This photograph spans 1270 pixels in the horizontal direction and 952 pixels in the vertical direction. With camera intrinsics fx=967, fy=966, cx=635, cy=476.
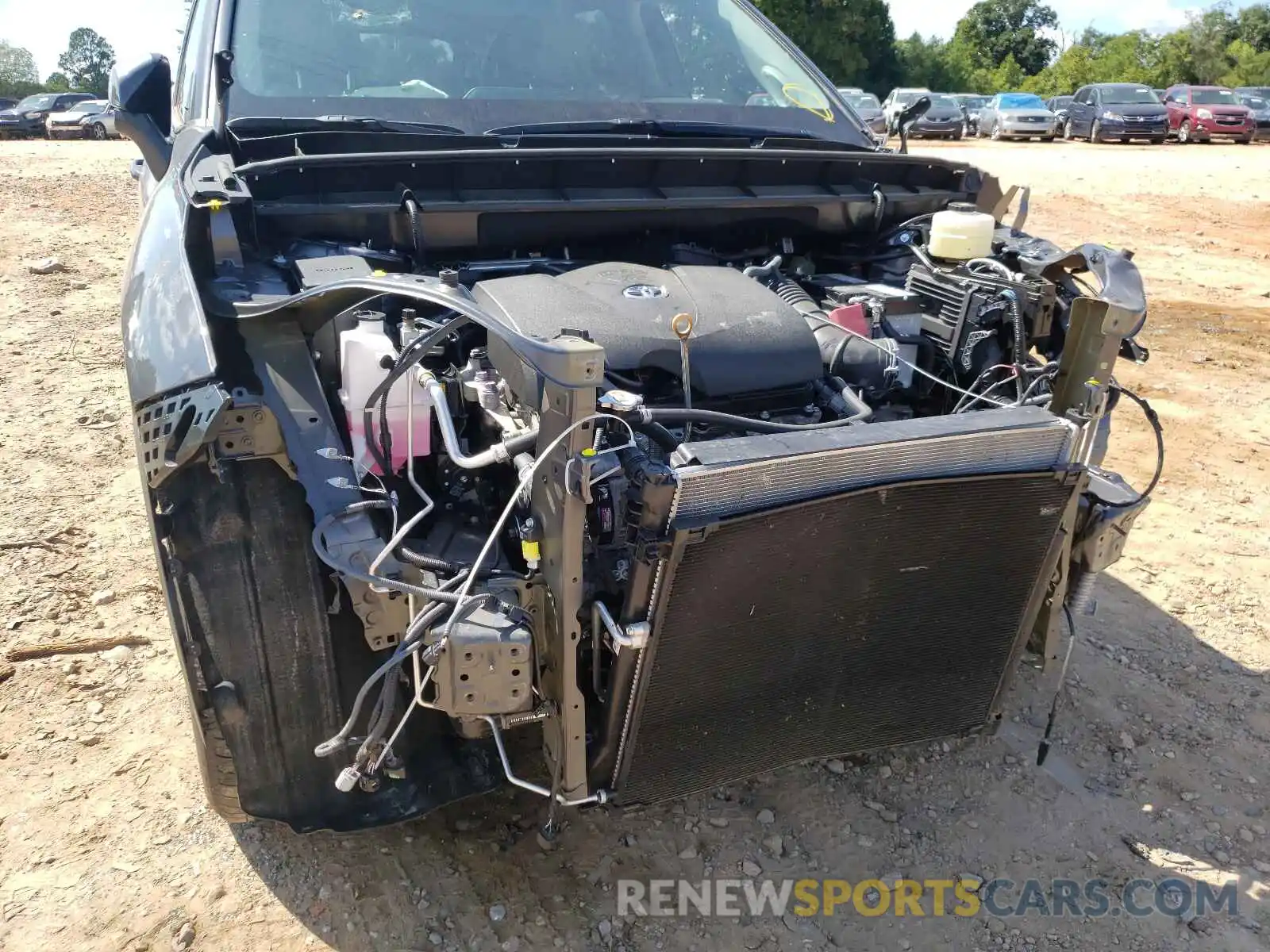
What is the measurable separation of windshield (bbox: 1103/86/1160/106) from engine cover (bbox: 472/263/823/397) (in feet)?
74.2

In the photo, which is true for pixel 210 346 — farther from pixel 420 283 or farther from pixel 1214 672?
pixel 1214 672

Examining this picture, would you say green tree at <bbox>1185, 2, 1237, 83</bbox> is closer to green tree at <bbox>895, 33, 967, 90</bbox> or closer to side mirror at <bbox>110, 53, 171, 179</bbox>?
green tree at <bbox>895, 33, 967, 90</bbox>

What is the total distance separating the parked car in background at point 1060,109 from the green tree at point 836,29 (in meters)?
6.97

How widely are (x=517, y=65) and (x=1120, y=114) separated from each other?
71.2 ft

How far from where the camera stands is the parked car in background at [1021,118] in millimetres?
22656

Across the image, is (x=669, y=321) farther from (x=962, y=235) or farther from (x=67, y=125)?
(x=67, y=125)

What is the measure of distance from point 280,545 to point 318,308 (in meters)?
0.50

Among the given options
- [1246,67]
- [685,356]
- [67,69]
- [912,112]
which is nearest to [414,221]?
[685,356]

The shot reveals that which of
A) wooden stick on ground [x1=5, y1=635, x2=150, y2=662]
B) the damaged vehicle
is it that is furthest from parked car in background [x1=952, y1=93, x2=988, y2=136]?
wooden stick on ground [x1=5, y1=635, x2=150, y2=662]

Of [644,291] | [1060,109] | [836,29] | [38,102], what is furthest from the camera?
[836,29]

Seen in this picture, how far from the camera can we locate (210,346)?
1974mm

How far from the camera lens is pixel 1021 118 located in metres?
22.7

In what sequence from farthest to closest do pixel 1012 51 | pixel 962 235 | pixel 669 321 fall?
pixel 1012 51 → pixel 962 235 → pixel 669 321

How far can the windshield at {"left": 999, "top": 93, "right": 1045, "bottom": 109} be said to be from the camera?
75.3 ft
